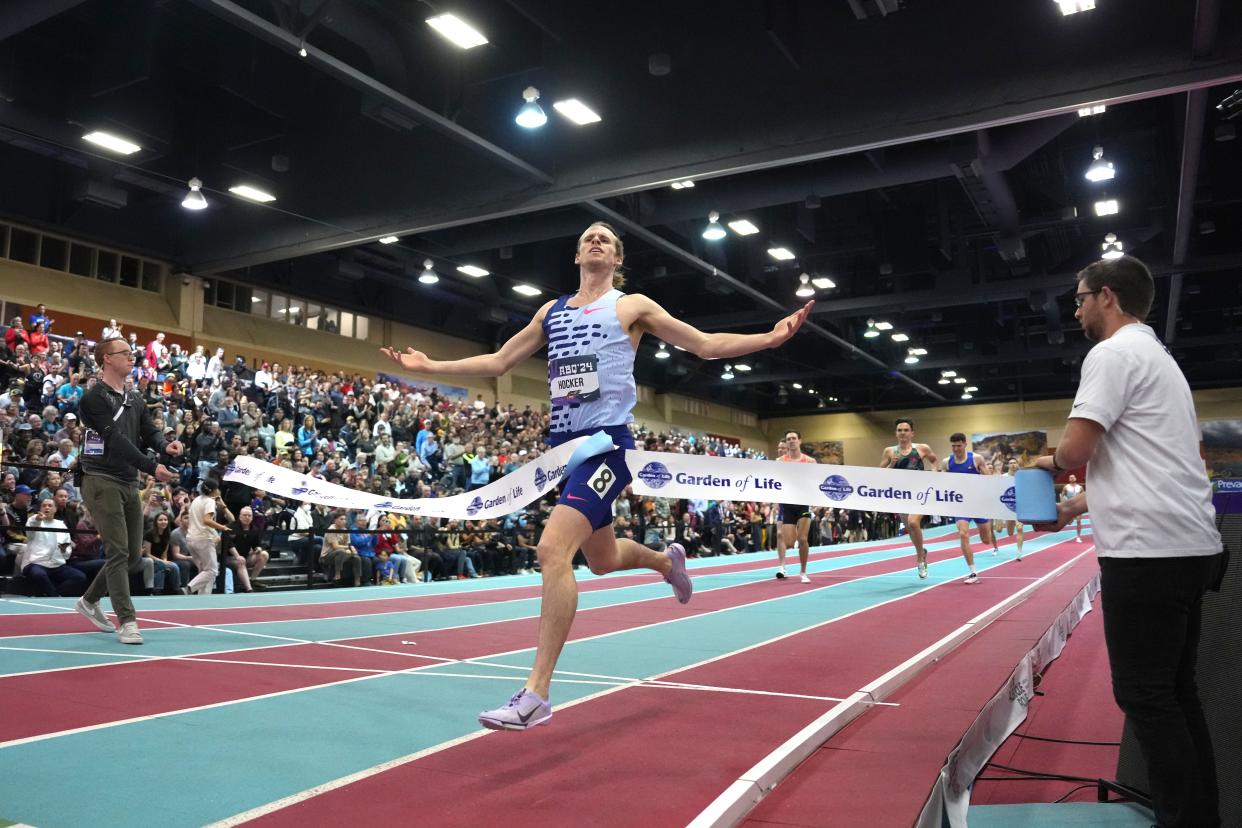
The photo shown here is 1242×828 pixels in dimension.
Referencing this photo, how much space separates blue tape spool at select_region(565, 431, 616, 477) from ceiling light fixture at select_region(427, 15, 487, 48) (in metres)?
8.69

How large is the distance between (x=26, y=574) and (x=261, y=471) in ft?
10.4

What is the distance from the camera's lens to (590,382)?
3809 millimetres

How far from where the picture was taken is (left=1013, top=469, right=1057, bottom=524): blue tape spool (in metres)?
2.84

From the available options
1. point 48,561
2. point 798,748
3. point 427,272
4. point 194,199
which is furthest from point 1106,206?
point 48,561

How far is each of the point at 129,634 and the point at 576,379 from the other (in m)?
4.04

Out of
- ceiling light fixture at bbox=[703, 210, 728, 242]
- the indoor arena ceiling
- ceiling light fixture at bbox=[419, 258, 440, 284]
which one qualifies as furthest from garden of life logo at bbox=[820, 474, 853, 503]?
ceiling light fixture at bbox=[419, 258, 440, 284]

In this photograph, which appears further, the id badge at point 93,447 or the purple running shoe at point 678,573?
the id badge at point 93,447

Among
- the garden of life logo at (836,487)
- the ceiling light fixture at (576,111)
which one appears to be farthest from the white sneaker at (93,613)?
the ceiling light fixture at (576,111)

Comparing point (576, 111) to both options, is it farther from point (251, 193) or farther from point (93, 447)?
point (93, 447)

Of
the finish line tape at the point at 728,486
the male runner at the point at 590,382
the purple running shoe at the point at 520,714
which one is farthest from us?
the finish line tape at the point at 728,486

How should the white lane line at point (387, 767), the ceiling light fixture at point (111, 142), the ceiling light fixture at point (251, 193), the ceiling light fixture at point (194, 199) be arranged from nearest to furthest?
the white lane line at point (387, 767), the ceiling light fixture at point (111, 142), the ceiling light fixture at point (194, 199), the ceiling light fixture at point (251, 193)

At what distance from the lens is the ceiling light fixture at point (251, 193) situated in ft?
55.2

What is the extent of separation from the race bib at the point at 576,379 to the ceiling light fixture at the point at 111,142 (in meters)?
14.3

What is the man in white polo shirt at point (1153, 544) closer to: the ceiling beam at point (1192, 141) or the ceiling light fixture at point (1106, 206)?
the ceiling beam at point (1192, 141)
